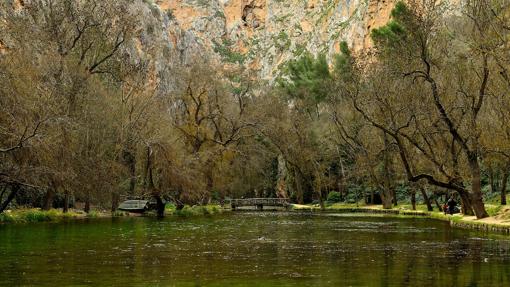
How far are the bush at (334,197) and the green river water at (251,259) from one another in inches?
1912

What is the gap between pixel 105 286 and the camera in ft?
49.5

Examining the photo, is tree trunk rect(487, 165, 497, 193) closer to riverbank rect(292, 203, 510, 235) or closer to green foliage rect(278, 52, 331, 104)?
riverbank rect(292, 203, 510, 235)

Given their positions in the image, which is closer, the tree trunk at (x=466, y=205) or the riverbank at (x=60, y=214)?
the riverbank at (x=60, y=214)

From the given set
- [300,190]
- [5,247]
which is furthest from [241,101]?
[5,247]

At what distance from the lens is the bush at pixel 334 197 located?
81688 millimetres

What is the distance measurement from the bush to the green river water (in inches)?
1912

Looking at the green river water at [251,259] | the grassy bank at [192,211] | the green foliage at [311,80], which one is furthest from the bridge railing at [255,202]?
the green river water at [251,259]

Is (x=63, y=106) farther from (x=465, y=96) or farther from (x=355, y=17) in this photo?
(x=355, y=17)

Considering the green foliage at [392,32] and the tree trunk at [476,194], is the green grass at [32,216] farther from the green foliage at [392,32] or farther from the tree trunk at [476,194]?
the green foliage at [392,32]

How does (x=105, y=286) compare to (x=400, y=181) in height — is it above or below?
below

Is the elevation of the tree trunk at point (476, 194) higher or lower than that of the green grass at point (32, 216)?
higher

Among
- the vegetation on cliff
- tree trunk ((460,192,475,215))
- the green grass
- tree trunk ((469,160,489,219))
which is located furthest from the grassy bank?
tree trunk ((469,160,489,219))

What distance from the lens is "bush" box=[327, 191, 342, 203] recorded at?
81.7 metres

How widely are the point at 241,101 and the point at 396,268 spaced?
5972 centimetres
